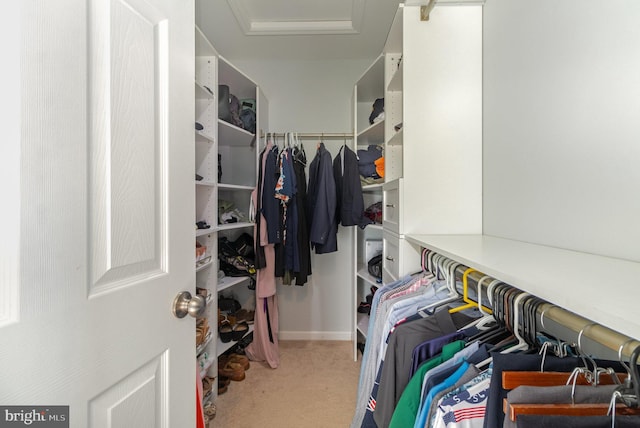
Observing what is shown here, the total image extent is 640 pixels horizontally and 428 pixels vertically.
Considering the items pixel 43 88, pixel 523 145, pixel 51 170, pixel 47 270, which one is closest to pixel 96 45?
pixel 43 88

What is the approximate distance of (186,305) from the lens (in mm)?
632

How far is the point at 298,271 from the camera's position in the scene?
183 cm

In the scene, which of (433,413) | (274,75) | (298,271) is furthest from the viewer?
(274,75)

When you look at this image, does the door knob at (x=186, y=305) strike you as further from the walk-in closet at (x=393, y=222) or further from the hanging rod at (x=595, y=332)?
the hanging rod at (x=595, y=332)

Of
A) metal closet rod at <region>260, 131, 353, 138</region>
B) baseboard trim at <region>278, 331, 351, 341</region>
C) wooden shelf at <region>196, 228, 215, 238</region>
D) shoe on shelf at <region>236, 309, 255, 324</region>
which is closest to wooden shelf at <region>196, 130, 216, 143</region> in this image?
wooden shelf at <region>196, 228, 215, 238</region>

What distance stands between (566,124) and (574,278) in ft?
1.94

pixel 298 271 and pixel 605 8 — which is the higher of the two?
pixel 605 8

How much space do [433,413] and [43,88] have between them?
2.97 feet

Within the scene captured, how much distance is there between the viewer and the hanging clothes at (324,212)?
6.07 feet

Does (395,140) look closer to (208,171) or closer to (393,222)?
(393,222)

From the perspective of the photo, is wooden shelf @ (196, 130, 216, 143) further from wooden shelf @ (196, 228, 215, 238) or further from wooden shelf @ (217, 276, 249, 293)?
wooden shelf @ (217, 276, 249, 293)

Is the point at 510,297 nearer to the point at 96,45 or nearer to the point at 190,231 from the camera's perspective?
the point at 190,231

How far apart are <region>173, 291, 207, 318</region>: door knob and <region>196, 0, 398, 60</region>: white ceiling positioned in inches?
75.5

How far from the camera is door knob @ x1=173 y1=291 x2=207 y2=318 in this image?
2.02 ft
